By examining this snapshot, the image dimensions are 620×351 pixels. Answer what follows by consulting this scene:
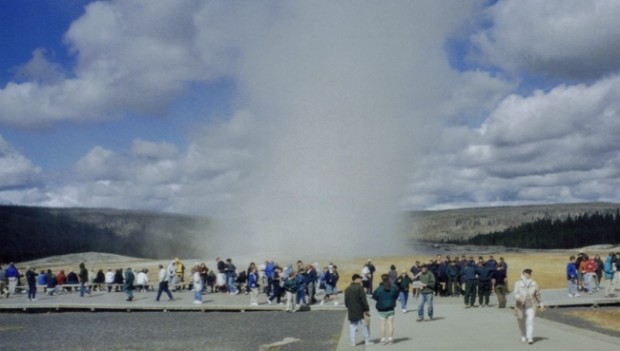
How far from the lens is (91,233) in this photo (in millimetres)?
159500

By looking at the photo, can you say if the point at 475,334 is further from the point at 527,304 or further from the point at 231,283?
the point at 231,283

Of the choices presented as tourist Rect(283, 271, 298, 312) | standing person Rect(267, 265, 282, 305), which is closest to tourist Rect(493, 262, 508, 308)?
tourist Rect(283, 271, 298, 312)

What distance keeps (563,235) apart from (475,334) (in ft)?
466

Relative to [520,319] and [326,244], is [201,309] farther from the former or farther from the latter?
[326,244]

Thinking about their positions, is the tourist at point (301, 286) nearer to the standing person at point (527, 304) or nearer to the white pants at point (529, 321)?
the standing person at point (527, 304)

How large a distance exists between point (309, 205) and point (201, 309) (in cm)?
7394

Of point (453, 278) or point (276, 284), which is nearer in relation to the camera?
point (276, 284)

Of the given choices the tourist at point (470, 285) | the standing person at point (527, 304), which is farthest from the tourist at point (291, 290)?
the standing person at point (527, 304)

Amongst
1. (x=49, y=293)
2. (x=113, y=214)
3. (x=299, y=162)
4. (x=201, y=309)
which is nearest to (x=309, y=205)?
(x=299, y=162)

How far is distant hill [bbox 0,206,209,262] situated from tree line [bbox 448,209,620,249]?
69391 mm

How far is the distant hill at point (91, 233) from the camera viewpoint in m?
138

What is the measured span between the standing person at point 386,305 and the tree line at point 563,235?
136 m

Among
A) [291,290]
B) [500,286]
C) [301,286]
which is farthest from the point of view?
[301,286]

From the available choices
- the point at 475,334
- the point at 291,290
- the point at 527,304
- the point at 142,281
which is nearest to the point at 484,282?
the point at 291,290
